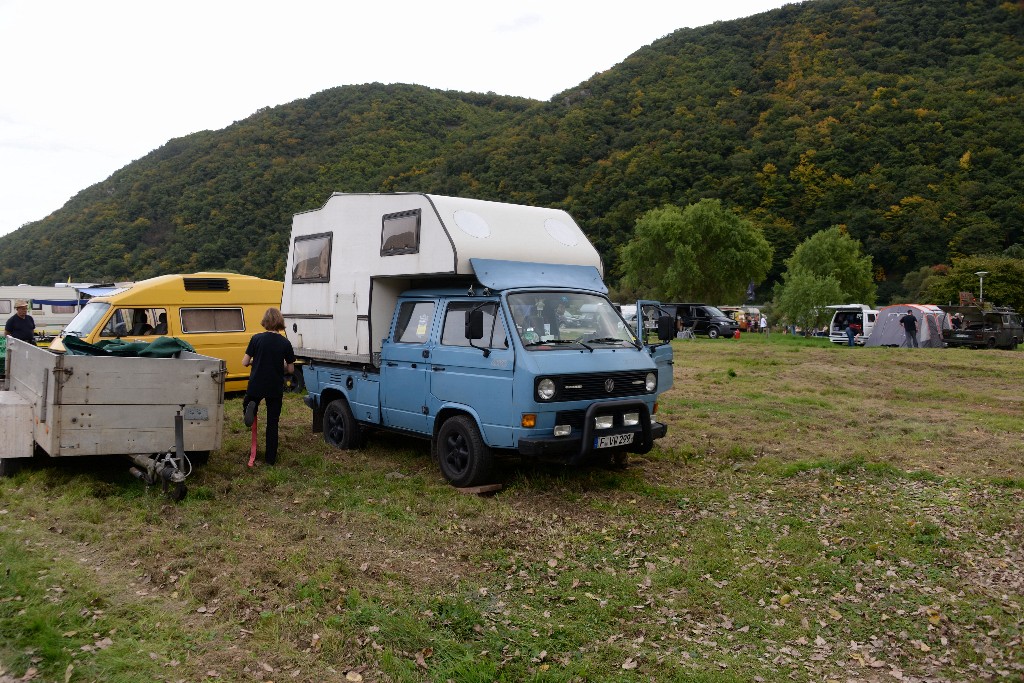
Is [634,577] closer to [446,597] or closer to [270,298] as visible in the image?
[446,597]

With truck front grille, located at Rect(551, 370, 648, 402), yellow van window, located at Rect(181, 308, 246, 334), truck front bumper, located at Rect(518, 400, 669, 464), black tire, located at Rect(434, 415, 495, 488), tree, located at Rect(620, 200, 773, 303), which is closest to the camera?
truck front bumper, located at Rect(518, 400, 669, 464)

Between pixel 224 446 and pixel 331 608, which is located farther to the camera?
pixel 224 446

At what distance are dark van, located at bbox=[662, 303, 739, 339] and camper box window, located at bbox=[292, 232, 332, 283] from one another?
89.8 feet

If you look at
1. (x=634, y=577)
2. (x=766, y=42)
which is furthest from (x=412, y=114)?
(x=634, y=577)

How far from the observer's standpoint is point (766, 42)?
71938 mm

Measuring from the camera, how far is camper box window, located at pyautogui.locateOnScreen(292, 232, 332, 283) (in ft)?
31.8

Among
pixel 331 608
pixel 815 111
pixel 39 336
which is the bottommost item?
pixel 331 608

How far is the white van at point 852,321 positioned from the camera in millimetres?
31375

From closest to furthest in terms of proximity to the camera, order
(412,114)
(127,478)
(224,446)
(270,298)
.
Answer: (127,478) < (224,446) < (270,298) < (412,114)

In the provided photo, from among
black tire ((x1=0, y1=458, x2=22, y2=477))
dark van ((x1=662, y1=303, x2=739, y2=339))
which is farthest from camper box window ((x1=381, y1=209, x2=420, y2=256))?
dark van ((x1=662, y1=303, x2=739, y2=339))

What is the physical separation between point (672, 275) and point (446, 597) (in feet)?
145

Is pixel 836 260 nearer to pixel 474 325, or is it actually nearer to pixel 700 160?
pixel 700 160

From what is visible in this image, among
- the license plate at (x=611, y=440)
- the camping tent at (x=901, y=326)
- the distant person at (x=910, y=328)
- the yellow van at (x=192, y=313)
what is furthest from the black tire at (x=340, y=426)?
the camping tent at (x=901, y=326)

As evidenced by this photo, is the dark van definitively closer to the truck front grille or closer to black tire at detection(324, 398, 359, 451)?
black tire at detection(324, 398, 359, 451)
